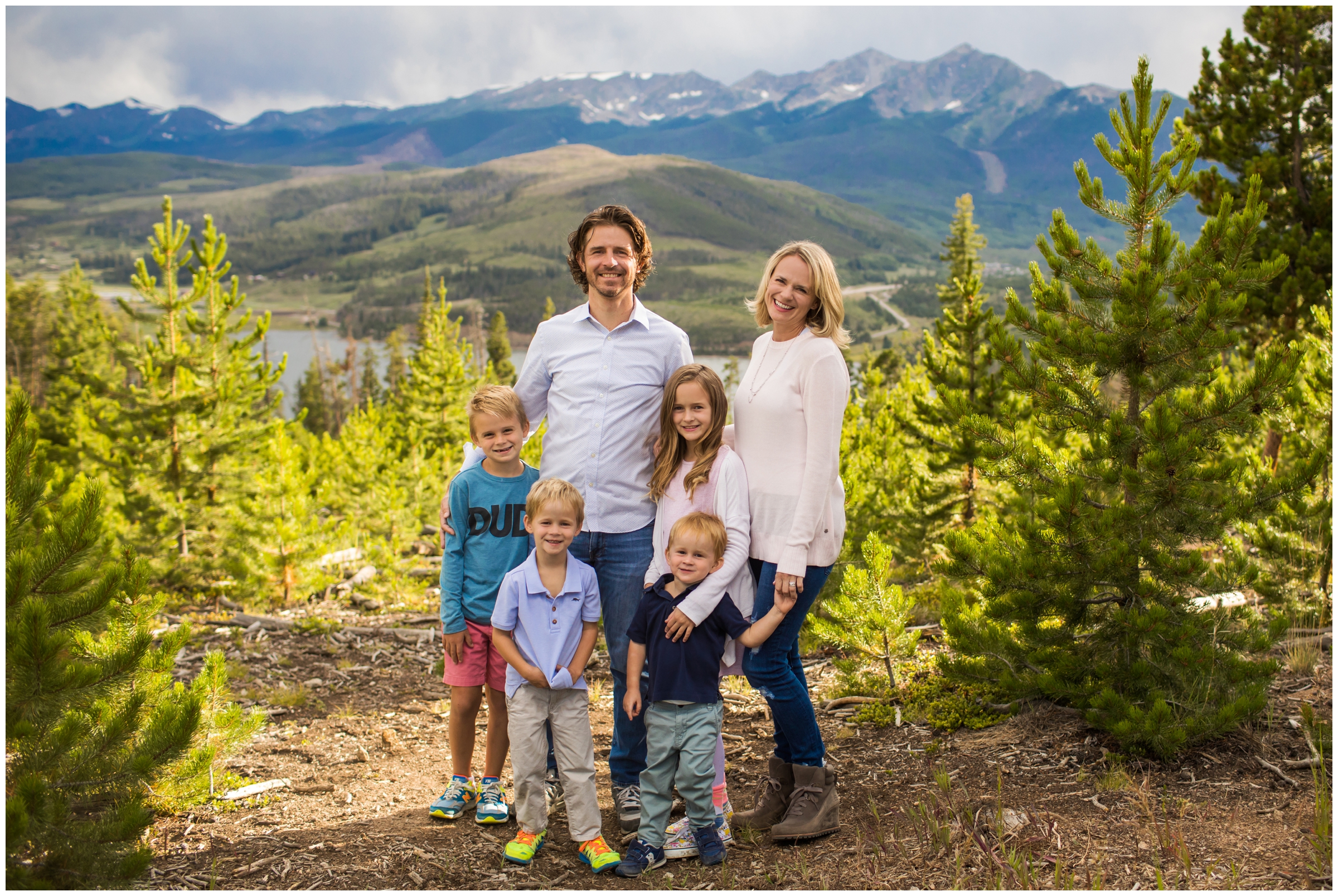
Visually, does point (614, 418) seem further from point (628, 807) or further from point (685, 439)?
point (628, 807)

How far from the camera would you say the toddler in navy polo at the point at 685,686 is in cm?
375

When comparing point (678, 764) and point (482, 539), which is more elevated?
point (482, 539)

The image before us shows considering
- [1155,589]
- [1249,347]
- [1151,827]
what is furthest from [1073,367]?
[1249,347]

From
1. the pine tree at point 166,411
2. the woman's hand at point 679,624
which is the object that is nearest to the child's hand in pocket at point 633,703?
the woman's hand at point 679,624

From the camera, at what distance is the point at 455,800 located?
14.5ft

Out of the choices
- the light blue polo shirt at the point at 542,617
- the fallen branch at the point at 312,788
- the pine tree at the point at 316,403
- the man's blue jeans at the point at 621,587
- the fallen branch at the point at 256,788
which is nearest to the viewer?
the light blue polo shirt at the point at 542,617

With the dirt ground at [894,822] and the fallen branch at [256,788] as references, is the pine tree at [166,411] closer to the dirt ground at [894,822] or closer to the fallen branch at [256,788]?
the dirt ground at [894,822]

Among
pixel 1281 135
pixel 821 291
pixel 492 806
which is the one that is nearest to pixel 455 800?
pixel 492 806

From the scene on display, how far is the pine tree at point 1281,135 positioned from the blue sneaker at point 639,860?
37.9ft

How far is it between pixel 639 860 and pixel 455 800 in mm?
1192

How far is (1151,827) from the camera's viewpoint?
3697 millimetres

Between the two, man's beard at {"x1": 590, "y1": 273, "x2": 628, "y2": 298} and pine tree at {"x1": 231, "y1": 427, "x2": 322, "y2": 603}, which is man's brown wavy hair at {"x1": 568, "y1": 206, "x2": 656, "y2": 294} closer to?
man's beard at {"x1": 590, "y1": 273, "x2": 628, "y2": 298}

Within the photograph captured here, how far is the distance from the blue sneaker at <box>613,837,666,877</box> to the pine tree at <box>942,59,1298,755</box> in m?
2.21

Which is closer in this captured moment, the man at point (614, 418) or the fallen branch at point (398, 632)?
the man at point (614, 418)
